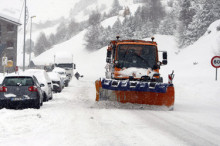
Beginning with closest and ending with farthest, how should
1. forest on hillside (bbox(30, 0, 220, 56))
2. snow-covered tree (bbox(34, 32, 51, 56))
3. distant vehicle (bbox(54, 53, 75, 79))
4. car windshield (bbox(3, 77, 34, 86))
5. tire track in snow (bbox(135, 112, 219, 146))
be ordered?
tire track in snow (bbox(135, 112, 219, 146)) → car windshield (bbox(3, 77, 34, 86)) → distant vehicle (bbox(54, 53, 75, 79)) → forest on hillside (bbox(30, 0, 220, 56)) → snow-covered tree (bbox(34, 32, 51, 56))

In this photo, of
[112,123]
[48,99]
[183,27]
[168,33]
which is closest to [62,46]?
[168,33]

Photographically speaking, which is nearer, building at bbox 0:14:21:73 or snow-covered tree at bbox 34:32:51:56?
building at bbox 0:14:21:73

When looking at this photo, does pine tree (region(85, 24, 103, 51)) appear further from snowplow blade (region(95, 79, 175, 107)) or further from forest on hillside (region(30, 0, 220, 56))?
snowplow blade (region(95, 79, 175, 107))

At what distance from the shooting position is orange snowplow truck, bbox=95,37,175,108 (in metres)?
12.2

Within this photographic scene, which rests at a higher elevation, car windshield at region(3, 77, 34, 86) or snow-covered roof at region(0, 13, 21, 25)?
snow-covered roof at region(0, 13, 21, 25)

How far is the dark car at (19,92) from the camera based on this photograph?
1150 cm

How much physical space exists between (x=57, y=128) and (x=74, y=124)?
2.43ft

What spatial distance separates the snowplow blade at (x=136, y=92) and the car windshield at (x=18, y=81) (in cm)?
268

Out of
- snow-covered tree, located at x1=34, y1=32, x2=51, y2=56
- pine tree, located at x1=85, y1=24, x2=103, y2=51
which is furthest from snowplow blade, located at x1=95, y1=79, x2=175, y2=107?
snow-covered tree, located at x1=34, y1=32, x2=51, y2=56

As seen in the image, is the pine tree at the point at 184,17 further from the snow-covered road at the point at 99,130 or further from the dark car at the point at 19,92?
the snow-covered road at the point at 99,130

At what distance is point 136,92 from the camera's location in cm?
1266

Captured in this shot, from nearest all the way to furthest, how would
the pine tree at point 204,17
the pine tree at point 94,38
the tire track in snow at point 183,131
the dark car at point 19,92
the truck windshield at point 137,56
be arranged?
the tire track in snow at point 183,131 → the dark car at point 19,92 → the truck windshield at point 137,56 → the pine tree at point 204,17 → the pine tree at point 94,38

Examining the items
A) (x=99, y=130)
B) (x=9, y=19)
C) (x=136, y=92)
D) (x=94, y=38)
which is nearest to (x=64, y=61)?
(x=9, y=19)

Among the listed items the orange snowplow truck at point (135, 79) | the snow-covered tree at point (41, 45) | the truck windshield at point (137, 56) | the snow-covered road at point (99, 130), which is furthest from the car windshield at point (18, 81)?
the snow-covered tree at point (41, 45)
